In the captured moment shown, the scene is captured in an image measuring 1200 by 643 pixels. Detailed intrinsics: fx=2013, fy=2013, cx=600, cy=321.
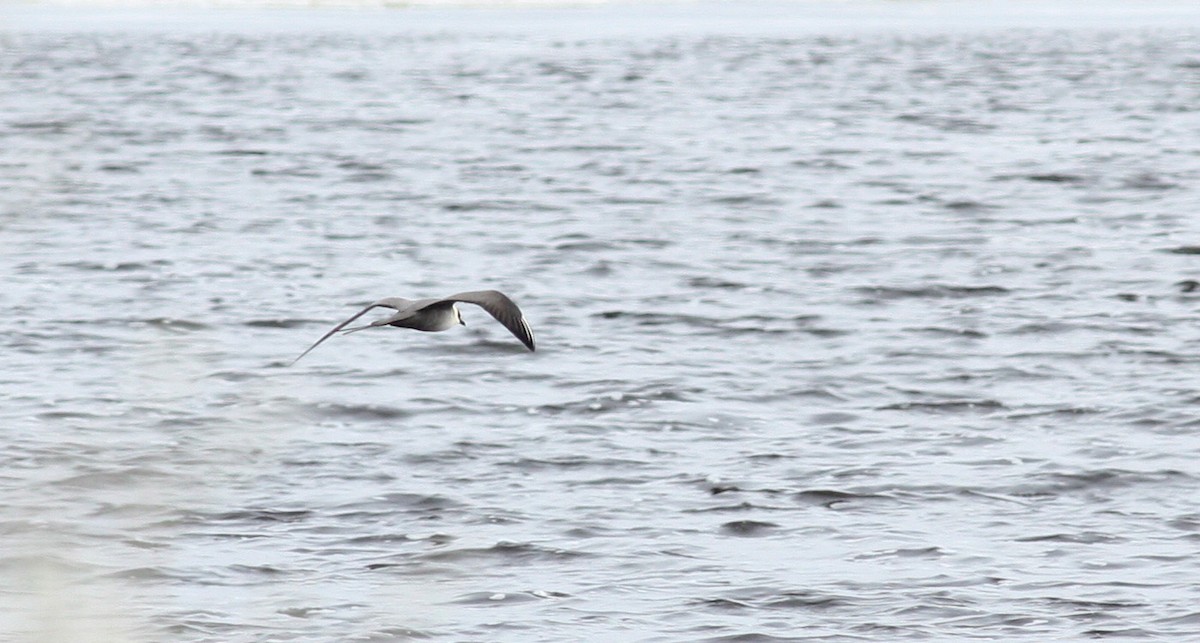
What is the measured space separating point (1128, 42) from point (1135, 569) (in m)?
51.8

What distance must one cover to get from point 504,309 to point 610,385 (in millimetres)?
5340

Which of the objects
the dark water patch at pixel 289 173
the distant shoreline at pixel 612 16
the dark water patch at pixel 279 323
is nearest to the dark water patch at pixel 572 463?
the dark water patch at pixel 279 323

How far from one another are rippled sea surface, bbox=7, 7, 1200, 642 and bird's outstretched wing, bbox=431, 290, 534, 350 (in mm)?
1154

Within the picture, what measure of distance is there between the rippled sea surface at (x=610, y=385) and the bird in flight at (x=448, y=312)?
113cm

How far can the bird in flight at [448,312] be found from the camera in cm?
919

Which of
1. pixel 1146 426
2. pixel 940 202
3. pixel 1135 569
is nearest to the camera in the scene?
pixel 1135 569

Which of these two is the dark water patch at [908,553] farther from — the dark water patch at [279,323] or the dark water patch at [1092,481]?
the dark water patch at [279,323]

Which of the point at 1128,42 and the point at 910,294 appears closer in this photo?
the point at 910,294

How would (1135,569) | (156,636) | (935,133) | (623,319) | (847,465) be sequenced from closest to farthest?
(156,636)
(1135,569)
(847,465)
(623,319)
(935,133)

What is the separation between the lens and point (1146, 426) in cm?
1301

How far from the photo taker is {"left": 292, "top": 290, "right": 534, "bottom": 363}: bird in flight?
9.19m

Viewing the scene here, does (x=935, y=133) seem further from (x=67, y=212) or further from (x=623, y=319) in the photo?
(x=623, y=319)

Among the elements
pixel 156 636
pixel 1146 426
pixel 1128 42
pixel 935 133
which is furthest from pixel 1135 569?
pixel 1128 42

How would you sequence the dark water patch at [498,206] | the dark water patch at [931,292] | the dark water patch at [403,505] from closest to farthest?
the dark water patch at [403,505]
the dark water patch at [931,292]
the dark water patch at [498,206]
